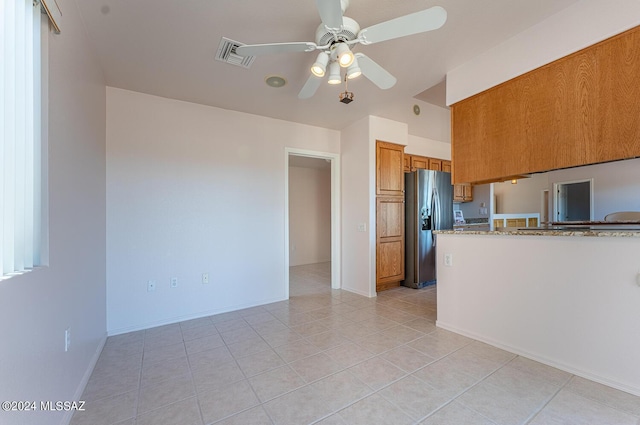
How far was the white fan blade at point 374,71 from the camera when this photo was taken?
183 centimetres

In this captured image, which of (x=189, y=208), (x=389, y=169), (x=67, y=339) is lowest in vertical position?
(x=67, y=339)

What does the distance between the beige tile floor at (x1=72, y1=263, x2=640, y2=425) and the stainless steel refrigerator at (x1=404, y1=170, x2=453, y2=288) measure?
1.46m

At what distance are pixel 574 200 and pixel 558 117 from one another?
0.85 meters

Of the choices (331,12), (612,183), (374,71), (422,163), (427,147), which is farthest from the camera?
(427,147)

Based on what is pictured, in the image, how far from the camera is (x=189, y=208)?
3.12 m

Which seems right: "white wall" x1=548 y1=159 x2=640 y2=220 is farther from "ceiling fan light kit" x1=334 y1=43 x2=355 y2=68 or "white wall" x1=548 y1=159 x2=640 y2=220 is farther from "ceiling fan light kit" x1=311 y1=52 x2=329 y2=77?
"ceiling fan light kit" x1=311 y1=52 x2=329 y2=77

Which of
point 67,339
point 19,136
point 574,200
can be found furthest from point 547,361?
point 19,136

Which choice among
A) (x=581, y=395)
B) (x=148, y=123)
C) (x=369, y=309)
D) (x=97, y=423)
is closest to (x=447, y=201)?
(x=369, y=309)

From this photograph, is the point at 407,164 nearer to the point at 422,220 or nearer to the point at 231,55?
the point at 422,220

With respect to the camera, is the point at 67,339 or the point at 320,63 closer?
the point at 67,339

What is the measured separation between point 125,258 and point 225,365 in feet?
5.37

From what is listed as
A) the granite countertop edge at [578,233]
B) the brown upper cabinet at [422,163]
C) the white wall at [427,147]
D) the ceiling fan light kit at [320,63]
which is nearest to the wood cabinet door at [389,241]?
the brown upper cabinet at [422,163]

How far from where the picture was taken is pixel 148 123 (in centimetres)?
293

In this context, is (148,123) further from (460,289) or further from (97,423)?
(460,289)
